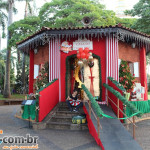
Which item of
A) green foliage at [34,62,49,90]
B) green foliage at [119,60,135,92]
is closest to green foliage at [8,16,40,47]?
green foliage at [34,62,49,90]

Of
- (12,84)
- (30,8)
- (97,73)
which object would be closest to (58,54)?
(97,73)

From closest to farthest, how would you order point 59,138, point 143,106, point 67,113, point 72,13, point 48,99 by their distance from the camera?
point 59,138 < point 67,113 < point 48,99 < point 143,106 < point 72,13

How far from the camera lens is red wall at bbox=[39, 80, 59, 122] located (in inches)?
289

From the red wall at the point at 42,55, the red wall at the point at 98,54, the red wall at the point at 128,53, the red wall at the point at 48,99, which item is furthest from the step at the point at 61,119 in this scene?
the red wall at the point at 128,53

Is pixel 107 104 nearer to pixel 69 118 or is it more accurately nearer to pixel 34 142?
pixel 69 118

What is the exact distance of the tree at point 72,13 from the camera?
54.5ft

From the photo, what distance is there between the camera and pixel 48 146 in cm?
514

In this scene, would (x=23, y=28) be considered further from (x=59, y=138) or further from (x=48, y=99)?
(x=59, y=138)

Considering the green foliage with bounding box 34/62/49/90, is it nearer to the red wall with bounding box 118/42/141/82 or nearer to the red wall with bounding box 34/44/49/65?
the red wall with bounding box 34/44/49/65

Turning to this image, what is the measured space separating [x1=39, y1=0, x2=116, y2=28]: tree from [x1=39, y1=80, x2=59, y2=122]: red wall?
9187 millimetres

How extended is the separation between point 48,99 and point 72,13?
1159 centimetres

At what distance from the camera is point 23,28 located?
1708 centimetres

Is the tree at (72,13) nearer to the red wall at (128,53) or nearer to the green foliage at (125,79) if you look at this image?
the red wall at (128,53)

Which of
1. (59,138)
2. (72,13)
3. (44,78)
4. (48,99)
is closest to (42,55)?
(44,78)
